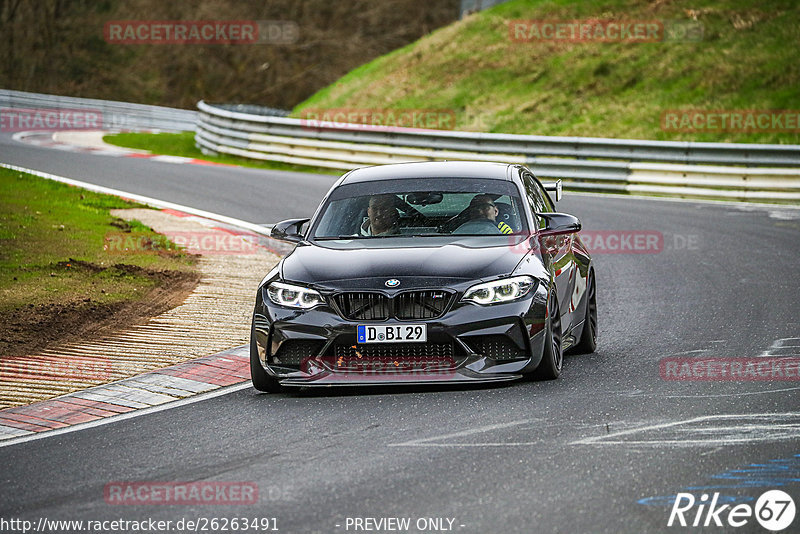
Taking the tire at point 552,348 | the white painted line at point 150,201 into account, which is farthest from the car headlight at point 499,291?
the white painted line at point 150,201

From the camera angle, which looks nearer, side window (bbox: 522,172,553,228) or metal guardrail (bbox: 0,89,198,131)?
side window (bbox: 522,172,553,228)

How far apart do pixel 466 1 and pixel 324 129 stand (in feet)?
54.2

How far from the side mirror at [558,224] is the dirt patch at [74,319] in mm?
4160

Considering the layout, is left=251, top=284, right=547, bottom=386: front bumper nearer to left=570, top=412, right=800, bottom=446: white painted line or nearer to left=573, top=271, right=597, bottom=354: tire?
left=570, top=412, right=800, bottom=446: white painted line

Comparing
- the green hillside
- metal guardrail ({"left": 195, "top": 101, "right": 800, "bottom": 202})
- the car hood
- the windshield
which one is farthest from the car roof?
the green hillside

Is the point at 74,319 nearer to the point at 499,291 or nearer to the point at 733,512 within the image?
the point at 499,291

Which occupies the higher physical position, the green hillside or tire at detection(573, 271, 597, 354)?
the green hillside

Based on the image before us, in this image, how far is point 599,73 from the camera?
33.1 metres

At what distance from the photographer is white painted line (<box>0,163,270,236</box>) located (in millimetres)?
18250

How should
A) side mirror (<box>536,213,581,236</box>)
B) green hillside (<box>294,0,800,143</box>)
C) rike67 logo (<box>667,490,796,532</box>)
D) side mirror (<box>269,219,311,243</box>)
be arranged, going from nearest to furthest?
rike67 logo (<box>667,490,796,532</box>) → side mirror (<box>536,213,581,236</box>) → side mirror (<box>269,219,311,243</box>) → green hillside (<box>294,0,800,143</box>)

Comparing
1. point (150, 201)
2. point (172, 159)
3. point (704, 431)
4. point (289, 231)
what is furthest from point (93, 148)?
point (704, 431)

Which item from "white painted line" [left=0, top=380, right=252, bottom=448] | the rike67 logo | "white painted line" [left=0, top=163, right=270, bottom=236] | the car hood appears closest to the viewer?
the rike67 logo

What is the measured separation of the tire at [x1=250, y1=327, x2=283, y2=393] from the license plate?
0.91 meters

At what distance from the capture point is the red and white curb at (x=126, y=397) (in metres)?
7.96
